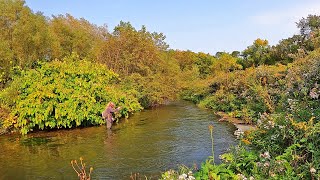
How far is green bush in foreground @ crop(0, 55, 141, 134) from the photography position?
15.5m

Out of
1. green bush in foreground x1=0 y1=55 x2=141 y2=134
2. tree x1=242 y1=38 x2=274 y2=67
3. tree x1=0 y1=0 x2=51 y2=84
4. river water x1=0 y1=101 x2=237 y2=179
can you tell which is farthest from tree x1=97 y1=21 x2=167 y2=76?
tree x1=242 y1=38 x2=274 y2=67

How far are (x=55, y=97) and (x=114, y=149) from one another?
5392 mm

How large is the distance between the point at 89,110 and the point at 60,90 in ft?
5.30

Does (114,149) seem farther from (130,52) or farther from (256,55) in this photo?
(256,55)

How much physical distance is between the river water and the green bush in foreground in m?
0.64

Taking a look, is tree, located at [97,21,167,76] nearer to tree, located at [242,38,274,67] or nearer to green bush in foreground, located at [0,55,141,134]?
green bush in foreground, located at [0,55,141,134]

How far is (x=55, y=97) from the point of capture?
51.6 ft

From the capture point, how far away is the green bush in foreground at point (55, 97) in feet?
50.7

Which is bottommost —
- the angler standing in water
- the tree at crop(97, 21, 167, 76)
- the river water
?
the river water

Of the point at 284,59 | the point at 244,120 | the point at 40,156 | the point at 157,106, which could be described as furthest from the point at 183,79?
the point at 40,156

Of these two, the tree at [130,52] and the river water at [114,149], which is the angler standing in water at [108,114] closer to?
the river water at [114,149]

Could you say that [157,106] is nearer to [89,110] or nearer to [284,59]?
[89,110]

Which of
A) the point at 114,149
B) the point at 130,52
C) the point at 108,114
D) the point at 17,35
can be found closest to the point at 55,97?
the point at 108,114

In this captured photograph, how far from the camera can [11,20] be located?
1859 cm
